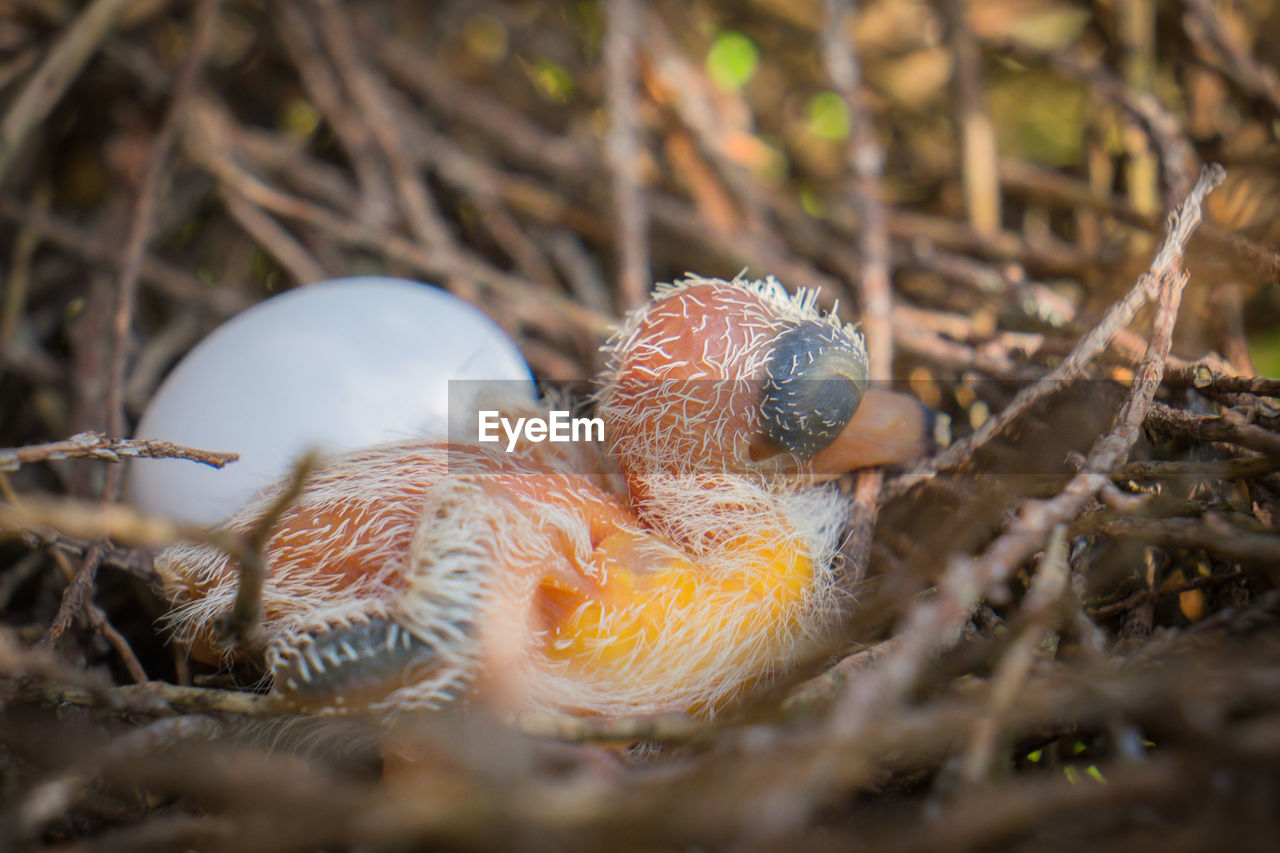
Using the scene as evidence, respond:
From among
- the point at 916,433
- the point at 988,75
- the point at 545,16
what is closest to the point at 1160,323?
the point at 916,433

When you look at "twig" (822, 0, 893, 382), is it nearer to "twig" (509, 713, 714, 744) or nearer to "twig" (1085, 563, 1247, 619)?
"twig" (1085, 563, 1247, 619)

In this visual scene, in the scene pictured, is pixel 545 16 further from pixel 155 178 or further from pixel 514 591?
pixel 514 591

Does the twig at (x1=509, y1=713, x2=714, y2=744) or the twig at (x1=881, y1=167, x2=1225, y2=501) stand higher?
the twig at (x1=881, y1=167, x2=1225, y2=501)

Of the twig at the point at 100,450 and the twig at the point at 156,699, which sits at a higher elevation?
the twig at the point at 100,450

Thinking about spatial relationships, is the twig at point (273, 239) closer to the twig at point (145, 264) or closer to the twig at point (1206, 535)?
the twig at point (145, 264)

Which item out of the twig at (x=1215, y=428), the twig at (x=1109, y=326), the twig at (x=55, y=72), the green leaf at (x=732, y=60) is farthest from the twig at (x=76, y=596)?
the green leaf at (x=732, y=60)

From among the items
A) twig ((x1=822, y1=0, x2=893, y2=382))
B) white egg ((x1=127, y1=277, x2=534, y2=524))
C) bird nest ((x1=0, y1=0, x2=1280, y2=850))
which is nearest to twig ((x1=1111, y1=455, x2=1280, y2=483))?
bird nest ((x1=0, y1=0, x2=1280, y2=850))
